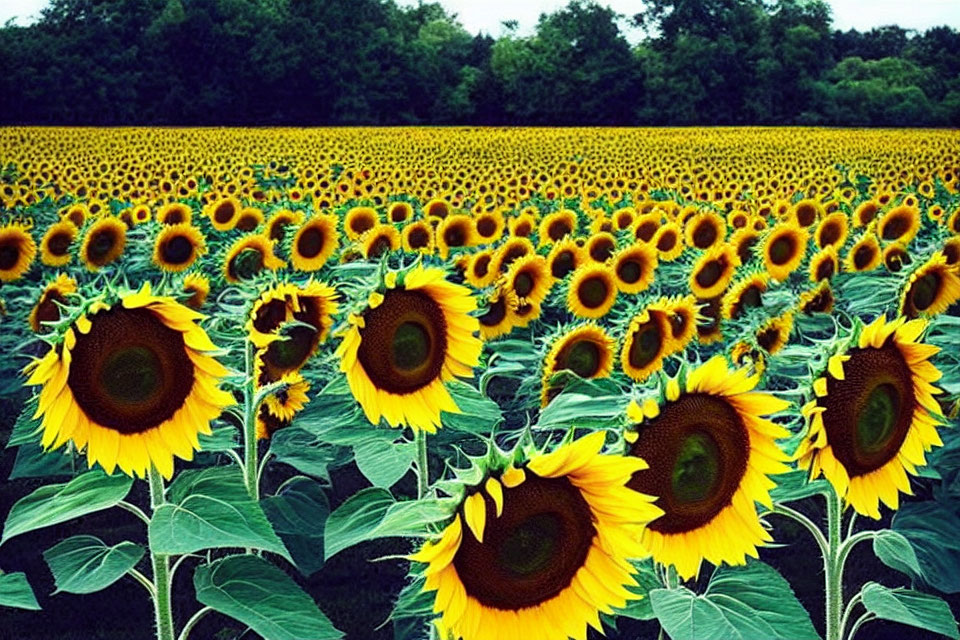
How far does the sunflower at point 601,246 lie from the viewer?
648cm

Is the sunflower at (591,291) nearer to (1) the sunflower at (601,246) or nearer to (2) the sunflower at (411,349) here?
(1) the sunflower at (601,246)

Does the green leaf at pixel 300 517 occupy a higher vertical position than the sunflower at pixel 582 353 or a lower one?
lower

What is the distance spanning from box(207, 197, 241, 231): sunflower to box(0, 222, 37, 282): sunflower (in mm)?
1286

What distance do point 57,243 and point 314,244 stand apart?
184cm

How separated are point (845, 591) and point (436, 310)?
2.80m

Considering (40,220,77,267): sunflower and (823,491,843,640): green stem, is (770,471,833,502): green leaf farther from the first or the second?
(40,220,77,267): sunflower

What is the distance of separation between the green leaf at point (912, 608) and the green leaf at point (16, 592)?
1.46 metres

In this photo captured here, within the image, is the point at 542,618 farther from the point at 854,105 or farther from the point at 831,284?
the point at 854,105

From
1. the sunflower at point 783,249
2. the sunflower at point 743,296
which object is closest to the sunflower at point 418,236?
the sunflower at point 783,249

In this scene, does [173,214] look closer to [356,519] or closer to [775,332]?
[775,332]

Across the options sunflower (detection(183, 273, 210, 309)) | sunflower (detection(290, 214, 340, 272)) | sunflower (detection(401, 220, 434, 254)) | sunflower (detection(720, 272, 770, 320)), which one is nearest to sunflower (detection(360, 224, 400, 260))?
sunflower (detection(290, 214, 340, 272))

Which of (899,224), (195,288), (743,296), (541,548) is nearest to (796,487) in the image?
(541,548)

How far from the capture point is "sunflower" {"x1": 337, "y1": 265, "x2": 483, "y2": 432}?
2.47 m

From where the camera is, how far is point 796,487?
2.08 meters
